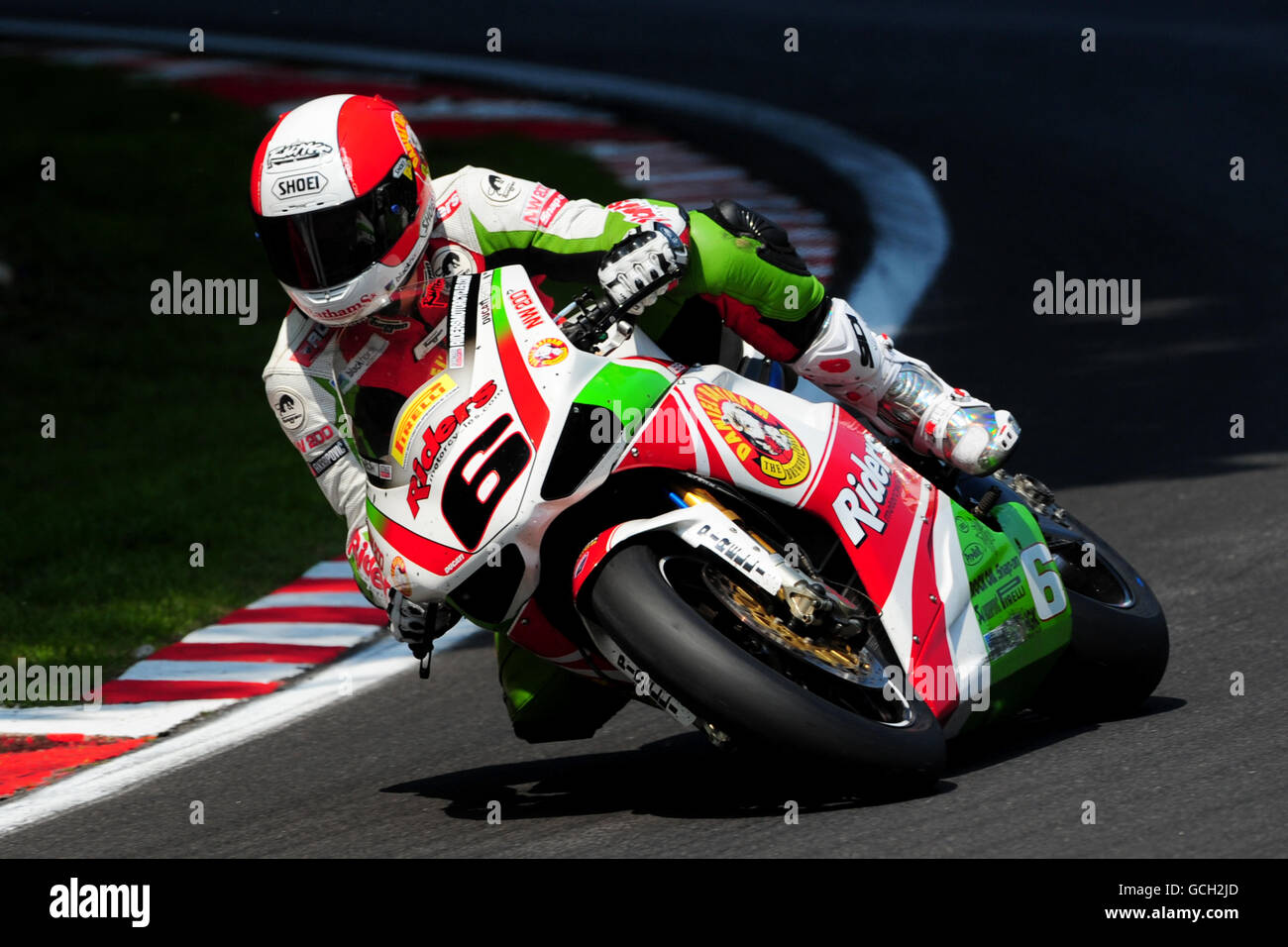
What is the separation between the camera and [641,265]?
4504 millimetres

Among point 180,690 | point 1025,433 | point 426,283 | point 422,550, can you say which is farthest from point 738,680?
point 1025,433

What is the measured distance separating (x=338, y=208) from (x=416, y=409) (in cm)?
50

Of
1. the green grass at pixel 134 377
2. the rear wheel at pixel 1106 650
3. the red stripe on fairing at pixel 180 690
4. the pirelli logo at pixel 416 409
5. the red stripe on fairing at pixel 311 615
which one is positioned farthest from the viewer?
the green grass at pixel 134 377

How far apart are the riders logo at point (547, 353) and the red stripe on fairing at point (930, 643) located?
1029 millimetres

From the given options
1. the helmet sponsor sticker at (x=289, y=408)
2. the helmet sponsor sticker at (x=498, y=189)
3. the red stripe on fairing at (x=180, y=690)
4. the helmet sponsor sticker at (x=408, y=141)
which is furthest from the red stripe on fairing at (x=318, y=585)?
the helmet sponsor sticker at (x=408, y=141)

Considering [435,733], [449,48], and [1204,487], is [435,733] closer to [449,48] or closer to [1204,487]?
[1204,487]

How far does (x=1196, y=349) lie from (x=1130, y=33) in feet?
29.3

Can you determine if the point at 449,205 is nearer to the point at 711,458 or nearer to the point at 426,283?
the point at 426,283

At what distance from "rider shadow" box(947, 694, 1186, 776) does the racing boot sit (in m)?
0.72

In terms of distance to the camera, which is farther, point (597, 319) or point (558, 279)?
point (558, 279)

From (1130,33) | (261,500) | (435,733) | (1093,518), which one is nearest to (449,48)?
(1130,33)

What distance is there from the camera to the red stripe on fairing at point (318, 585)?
7551 millimetres

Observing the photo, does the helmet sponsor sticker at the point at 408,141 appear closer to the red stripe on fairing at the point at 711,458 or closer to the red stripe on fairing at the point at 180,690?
the red stripe on fairing at the point at 711,458

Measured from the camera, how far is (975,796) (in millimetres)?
4363
